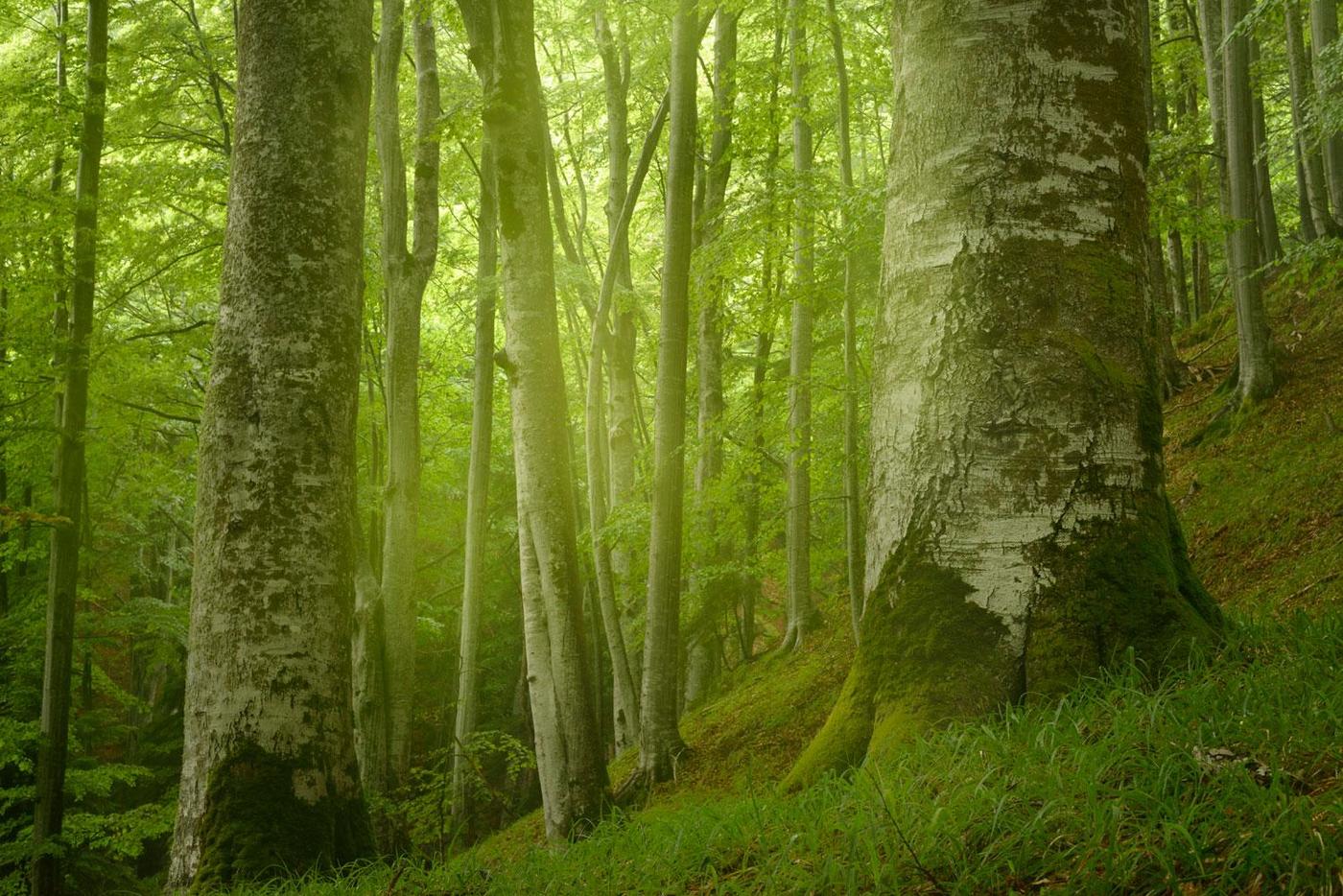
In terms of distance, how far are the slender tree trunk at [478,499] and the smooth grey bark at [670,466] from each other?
2384 mm

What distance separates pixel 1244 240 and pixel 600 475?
30.8 feet

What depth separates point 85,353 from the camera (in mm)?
9195

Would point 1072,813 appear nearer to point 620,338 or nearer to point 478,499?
point 478,499

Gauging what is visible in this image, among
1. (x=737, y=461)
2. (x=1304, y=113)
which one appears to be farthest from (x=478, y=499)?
(x=1304, y=113)

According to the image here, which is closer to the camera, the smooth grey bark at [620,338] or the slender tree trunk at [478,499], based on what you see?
the slender tree trunk at [478,499]

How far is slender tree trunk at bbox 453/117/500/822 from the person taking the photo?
1058 centimetres

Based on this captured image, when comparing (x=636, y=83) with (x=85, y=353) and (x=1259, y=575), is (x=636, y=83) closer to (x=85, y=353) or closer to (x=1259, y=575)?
(x=85, y=353)

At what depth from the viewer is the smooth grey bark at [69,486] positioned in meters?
8.84

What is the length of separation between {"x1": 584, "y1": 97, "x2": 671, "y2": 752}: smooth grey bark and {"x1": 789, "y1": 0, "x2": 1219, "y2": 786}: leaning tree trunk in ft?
23.7

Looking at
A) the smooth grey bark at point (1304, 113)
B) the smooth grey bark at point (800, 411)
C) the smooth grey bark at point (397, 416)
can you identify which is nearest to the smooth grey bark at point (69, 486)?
the smooth grey bark at point (397, 416)

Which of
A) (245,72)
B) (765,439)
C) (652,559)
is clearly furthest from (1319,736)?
(765,439)

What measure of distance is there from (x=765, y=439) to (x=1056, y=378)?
7.56m

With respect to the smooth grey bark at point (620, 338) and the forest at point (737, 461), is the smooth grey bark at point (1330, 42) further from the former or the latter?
the smooth grey bark at point (620, 338)

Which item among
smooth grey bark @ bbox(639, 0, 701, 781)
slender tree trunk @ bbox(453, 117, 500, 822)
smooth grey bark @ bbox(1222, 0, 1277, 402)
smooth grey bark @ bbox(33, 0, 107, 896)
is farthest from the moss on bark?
smooth grey bark @ bbox(1222, 0, 1277, 402)
